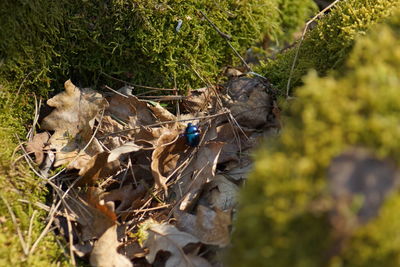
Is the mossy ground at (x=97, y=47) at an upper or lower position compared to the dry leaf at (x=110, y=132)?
upper

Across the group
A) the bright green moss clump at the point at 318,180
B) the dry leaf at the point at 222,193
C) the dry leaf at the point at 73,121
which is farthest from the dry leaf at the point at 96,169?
the bright green moss clump at the point at 318,180

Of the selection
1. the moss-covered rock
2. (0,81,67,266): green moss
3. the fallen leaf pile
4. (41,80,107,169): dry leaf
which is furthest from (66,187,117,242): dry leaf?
the moss-covered rock

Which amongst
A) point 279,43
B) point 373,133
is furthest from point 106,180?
point 279,43

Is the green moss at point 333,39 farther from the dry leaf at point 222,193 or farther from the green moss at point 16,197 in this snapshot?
the green moss at point 16,197

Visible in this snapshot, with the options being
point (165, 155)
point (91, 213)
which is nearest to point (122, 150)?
point (165, 155)

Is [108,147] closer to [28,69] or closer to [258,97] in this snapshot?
[28,69]

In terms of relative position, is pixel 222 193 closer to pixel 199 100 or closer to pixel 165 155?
pixel 165 155

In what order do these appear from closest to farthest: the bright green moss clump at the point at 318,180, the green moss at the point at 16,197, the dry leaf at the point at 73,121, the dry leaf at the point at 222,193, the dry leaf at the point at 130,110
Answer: the bright green moss clump at the point at 318,180 < the green moss at the point at 16,197 < the dry leaf at the point at 222,193 < the dry leaf at the point at 73,121 < the dry leaf at the point at 130,110

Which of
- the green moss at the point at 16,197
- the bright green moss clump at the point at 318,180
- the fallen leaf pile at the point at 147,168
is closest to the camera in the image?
the bright green moss clump at the point at 318,180
